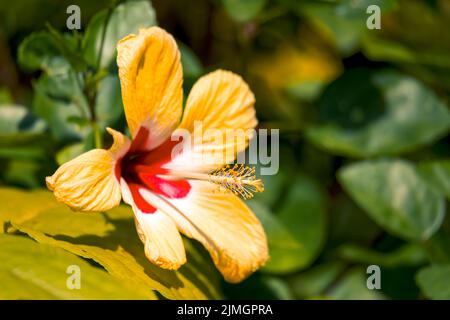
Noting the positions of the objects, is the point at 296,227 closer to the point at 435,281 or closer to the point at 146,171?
the point at 435,281

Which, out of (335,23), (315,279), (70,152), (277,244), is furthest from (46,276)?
(335,23)

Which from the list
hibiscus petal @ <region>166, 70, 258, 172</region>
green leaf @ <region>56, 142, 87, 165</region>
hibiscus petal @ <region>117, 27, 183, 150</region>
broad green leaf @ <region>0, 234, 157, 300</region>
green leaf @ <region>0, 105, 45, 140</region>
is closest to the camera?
broad green leaf @ <region>0, 234, 157, 300</region>

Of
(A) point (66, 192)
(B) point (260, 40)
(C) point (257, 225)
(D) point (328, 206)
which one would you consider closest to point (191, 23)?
(B) point (260, 40)

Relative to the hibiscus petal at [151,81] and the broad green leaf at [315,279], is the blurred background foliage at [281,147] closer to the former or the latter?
the broad green leaf at [315,279]

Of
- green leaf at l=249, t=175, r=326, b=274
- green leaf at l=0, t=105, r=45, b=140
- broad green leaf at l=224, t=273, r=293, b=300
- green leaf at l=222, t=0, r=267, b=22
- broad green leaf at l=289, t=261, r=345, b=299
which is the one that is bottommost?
broad green leaf at l=289, t=261, r=345, b=299

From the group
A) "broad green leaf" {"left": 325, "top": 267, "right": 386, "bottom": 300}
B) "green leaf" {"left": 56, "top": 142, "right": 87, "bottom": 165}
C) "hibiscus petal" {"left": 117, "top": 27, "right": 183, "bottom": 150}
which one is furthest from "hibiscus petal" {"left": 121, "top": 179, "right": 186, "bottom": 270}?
"broad green leaf" {"left": 325, "top": 267, "right": 386, "bottom": 300}

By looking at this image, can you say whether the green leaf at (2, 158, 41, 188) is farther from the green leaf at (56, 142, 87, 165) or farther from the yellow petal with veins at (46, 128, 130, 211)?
the yellow petal with veins at (46, 128, 130, 211)
